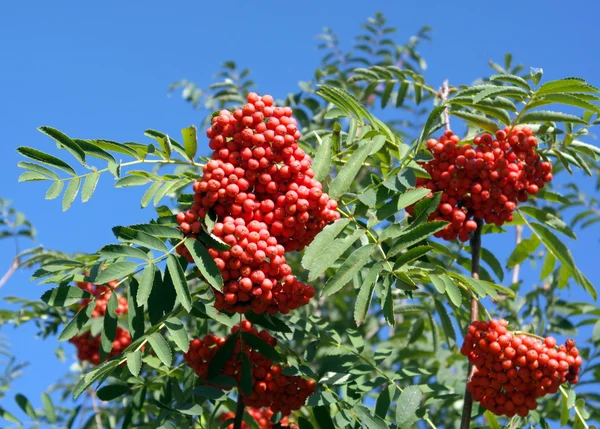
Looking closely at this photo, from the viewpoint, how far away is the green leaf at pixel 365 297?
2729mm

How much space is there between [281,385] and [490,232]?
4.41 feet

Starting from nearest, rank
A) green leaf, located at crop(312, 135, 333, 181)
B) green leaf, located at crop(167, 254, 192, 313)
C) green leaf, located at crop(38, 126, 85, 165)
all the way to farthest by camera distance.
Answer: green leaf, located at crop(167, 254, 192, 313) → green leaf, located at crop(38, 126, 85, 165) → green leaf, located at crop(312, 135, 333, 181)

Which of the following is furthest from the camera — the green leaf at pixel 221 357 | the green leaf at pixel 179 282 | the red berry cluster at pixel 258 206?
the green leaf at pixel 221 357

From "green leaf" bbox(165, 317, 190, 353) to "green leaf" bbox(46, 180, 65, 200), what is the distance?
632 millimetres

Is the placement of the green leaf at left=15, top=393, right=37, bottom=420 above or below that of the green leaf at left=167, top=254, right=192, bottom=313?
below

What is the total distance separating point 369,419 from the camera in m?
2.91

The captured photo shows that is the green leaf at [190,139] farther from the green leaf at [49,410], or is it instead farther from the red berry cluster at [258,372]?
the green leaf at [49,410]

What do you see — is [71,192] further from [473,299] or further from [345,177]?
[473,299]

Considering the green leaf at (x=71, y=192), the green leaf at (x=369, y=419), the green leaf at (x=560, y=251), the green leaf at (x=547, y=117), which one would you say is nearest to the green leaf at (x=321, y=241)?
the green leaf at (x=369, y=419)

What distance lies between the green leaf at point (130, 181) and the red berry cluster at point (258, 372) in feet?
2.37

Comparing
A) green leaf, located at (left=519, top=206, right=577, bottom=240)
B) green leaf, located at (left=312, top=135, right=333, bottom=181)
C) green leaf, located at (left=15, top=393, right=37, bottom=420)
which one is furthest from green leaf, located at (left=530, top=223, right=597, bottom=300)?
green leaf, located at (left=15, top=393, right=37, bottom=420)

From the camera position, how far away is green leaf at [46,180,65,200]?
114 inches

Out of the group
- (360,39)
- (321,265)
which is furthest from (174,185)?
(360,39)

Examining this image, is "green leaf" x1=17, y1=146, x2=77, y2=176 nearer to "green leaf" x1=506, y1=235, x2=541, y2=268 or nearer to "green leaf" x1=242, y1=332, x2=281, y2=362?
"green leaf" x1=242, y1=332, x2=281, y2=362
